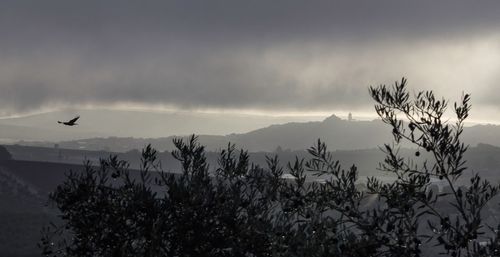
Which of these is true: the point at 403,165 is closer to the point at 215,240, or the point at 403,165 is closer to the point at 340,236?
the point at 340,236

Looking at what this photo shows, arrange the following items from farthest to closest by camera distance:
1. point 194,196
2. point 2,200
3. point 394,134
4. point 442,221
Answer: point 2,200, point 194,196, point 394,134, point 442,221

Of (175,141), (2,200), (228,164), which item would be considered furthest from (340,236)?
(2,200)

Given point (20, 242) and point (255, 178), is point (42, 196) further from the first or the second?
point (255, 178)

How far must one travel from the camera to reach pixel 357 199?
12586 millimetres

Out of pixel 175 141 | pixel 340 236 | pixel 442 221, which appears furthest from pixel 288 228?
pixel 175 141

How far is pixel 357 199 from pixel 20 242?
9359 centimetres

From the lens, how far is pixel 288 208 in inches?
525

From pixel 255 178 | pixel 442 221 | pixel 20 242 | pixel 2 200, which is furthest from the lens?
pixel 2 200

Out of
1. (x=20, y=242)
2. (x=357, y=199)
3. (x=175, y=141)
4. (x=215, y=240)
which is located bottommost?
(x=20, y=242)

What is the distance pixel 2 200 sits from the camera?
116 metres

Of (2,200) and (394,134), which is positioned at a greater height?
(394,134)

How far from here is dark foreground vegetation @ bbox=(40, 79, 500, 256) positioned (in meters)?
11.1

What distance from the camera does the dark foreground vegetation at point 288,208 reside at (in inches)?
438

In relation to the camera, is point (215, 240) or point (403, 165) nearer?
point (403, 165)
